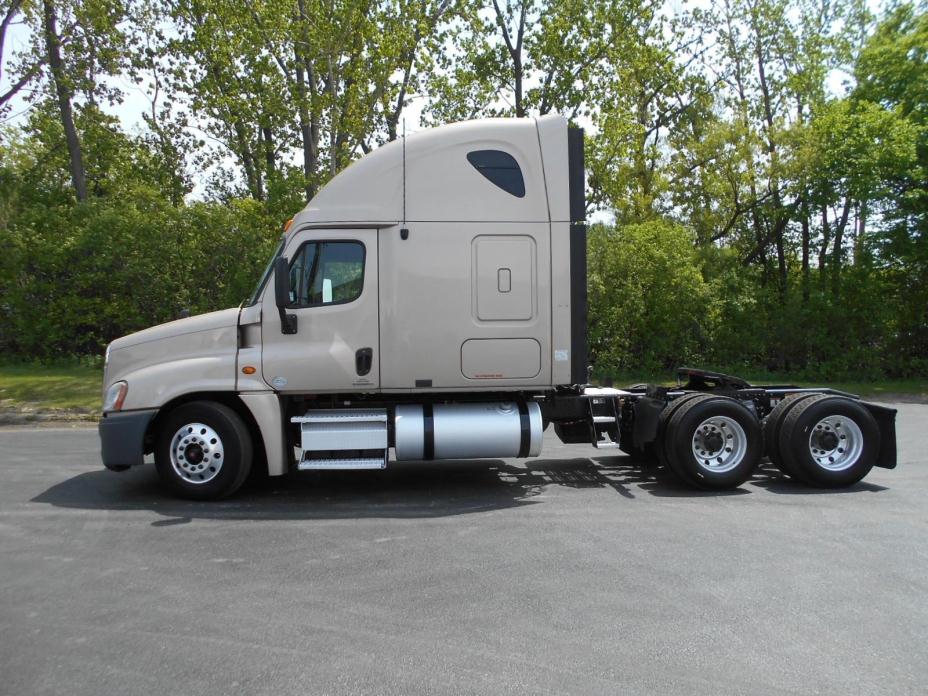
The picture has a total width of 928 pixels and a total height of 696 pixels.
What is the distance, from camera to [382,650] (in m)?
3.96

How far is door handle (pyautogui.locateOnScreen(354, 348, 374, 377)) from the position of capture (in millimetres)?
7297

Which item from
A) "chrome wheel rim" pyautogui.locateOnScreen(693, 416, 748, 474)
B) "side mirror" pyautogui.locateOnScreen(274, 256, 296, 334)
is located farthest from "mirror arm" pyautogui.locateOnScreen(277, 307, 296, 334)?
"chrome wheel rim" pyautogui.locateOnScreen(693, 416, 748, 474)

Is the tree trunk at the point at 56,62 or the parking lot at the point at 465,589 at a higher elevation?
the tree trunk at the point at 56,62

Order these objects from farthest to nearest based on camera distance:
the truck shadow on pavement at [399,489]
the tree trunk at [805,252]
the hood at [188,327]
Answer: the tree trunk at [805,252] < the hood at [188,327] < the truck shadow on pavement at [399,489]

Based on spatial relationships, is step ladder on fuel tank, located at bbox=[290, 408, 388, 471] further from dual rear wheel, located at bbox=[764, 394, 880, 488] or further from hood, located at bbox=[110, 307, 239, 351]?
dual rear wheel, located at bbox=[764, 394, 880, 488]

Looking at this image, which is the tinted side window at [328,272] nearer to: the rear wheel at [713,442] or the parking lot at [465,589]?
Answer: the parking lot at [465,589]

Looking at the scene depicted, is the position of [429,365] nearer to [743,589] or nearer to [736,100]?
[743,589]

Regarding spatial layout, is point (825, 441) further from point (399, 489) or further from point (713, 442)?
point (399, 489)

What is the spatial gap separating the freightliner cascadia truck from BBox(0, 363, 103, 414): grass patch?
25.4 ft

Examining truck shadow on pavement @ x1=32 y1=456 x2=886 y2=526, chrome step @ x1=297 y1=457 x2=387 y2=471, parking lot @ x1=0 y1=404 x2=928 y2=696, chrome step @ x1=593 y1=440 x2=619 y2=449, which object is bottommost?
parking lot @ x1=0 y1=404 x2=928 y2=696

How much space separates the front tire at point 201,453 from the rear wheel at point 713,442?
14.1 ft

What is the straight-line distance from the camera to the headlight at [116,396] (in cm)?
719

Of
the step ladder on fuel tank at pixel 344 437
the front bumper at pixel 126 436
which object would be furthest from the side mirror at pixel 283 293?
the front bumper at pixel 126 436

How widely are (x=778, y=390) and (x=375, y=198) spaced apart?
16.0 ft
